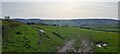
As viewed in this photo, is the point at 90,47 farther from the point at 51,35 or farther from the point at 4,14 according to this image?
the point at 4,14

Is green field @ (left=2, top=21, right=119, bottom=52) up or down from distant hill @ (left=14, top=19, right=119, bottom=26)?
down

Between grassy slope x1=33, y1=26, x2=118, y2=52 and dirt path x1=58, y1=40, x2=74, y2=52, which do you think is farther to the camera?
grassy slope x1=33, y1=26, x2=118, y2=52

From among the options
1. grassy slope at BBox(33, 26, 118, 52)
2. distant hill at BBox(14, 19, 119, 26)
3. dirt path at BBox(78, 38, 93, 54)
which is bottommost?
dirt path at BBox(78, 38, 93, 54)

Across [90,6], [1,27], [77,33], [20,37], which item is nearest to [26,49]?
[20,37]

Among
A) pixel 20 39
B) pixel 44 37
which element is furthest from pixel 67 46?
pixel 20 39

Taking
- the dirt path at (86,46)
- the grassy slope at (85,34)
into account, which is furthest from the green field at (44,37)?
the dirt path at (86,46)

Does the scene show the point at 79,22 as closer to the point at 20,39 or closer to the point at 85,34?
the point at 85,34

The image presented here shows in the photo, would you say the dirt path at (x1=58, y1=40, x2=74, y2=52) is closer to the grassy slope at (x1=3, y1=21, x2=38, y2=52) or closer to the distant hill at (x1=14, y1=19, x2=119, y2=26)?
the distant hill at (x1=14, y1=19, x2=119, y2=26)

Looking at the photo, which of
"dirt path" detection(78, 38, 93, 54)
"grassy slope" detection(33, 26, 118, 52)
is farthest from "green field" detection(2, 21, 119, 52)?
"dirt path" detection(78, 38, 93, 54)

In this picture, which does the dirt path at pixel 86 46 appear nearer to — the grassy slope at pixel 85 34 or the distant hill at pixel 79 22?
the grassy slope at pixel 85 34
